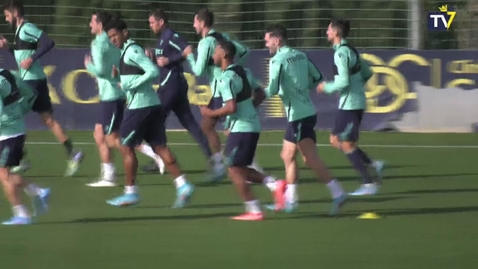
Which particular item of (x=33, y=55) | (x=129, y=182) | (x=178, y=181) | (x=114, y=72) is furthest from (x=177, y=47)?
(x=178, y=181)

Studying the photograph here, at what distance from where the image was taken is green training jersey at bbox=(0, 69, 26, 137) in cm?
956

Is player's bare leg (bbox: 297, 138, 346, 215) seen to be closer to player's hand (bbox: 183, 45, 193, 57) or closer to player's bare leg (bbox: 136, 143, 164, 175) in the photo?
player's hand (bbox: 183, 45, 193, 57)

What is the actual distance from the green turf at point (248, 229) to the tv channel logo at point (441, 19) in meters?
5.60

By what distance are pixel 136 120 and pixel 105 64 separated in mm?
1449

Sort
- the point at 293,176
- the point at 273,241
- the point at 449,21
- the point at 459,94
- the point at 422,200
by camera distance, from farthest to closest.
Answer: the point at 449,21
the point at 459,94
the point at 422,200
the point at 293,176
the point at 273,241

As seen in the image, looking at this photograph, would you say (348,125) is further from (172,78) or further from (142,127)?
(172,78)

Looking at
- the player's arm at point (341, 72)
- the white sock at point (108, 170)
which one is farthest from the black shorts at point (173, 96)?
the player's arm at point (341, 72)

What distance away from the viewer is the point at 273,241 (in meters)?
9.10

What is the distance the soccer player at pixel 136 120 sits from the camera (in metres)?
10.8

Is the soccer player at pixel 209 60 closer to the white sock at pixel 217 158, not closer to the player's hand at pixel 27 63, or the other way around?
A: the white sock at pixel 217 158

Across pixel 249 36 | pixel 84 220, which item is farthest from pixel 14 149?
pixel 249 36

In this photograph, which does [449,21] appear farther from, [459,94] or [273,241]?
[273,241]

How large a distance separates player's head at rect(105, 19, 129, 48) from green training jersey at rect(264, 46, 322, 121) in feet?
5.32

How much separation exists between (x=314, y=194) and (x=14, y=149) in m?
3.67
